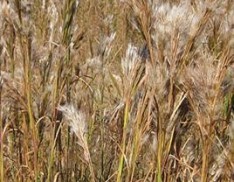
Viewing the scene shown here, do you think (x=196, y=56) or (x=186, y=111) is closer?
(x=186, y=111)

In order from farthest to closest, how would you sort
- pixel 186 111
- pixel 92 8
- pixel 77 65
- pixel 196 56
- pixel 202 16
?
1. pixel 92 8
2. pixel 77 65
3. pixel 196 56
4. pixel 186 111
5. pixel 202 16

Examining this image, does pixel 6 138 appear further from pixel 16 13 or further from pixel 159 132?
pixel 159 132

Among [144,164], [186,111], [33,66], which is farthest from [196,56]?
[144,164]

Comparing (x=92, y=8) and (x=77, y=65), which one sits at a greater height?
(x=77, y=65)

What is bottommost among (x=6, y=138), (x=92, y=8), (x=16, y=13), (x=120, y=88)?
(x=92, y=8)

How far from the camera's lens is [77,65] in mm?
2039

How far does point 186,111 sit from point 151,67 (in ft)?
0.52

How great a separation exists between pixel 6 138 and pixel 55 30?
568 mm

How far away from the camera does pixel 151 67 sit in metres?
1.26

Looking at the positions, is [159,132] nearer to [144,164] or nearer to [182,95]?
[182,95]

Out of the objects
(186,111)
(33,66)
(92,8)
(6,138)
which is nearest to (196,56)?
(186,111)

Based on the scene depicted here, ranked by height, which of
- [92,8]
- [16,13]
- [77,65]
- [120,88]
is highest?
[16,13]

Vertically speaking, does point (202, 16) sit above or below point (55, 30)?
above

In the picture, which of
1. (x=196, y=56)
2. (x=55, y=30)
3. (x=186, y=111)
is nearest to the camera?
(x=186, y=111)
